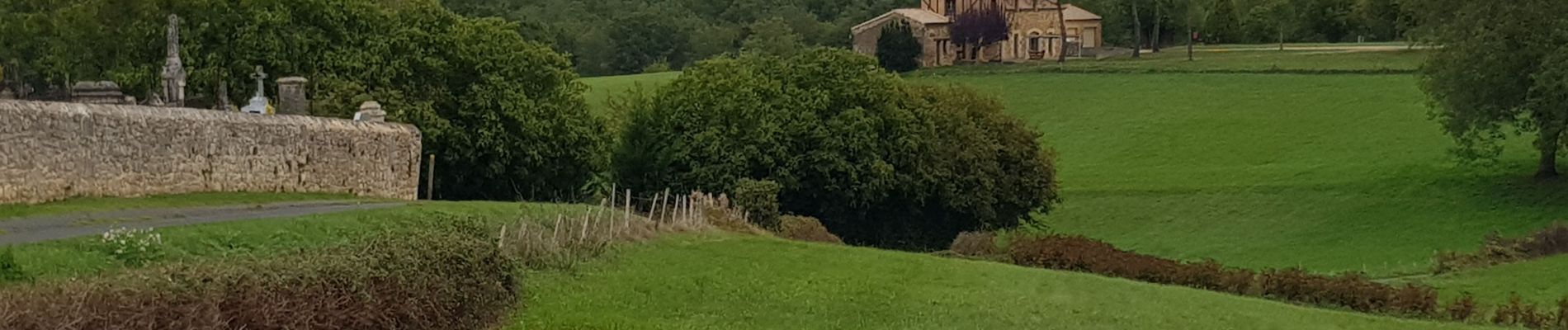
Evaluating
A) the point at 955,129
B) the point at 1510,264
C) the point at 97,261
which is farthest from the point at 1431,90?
the point at 97,261

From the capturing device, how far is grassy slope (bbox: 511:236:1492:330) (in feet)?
A: 70.3

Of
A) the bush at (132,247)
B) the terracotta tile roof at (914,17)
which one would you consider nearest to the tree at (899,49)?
the terracotta tile roof at (914,17)

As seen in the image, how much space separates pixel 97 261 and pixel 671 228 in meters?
17.8

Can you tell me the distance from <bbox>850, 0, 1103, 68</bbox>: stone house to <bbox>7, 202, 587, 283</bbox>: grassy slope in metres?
79.4

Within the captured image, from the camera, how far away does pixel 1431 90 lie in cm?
6303

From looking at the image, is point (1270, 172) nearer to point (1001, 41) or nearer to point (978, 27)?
point (978, 27)

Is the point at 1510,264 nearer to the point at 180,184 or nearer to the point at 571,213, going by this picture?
the point at 571,213

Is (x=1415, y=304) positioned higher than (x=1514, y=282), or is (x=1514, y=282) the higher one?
(x=1415, y=304)

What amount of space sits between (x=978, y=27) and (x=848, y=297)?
3328 inches

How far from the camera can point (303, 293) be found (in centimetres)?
1490

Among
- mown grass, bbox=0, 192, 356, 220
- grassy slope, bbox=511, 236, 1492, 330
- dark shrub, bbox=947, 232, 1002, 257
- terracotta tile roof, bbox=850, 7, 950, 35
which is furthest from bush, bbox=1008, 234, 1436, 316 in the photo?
terracotta tile roof, bbox=850, 7, 950, 35

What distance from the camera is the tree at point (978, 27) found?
10788 centimetres

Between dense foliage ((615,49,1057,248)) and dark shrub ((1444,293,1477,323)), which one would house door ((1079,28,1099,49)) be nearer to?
dense foliage ((615,49,1057,248))

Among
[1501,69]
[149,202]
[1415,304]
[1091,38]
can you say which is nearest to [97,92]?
[149,202]
